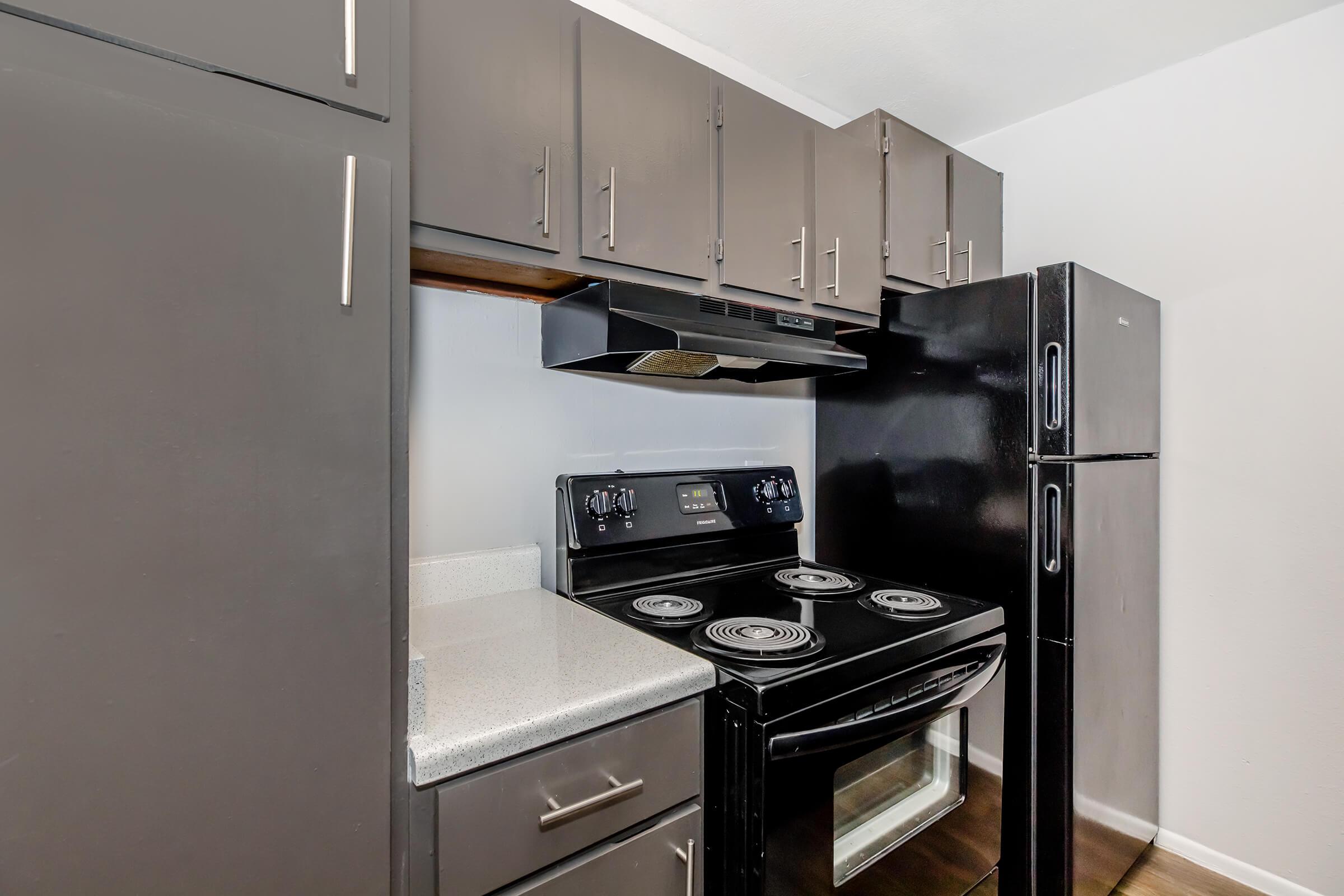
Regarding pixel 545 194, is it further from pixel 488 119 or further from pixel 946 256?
pixel 946 256

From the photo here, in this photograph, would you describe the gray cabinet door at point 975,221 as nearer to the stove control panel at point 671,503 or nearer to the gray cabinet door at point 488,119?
the stove control panel at point 671,503

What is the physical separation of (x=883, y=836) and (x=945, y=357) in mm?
1210

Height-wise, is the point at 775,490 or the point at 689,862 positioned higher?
the point at 775,490

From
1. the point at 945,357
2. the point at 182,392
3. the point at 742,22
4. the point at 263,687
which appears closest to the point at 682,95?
the point at 742,22

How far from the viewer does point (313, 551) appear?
745 mm

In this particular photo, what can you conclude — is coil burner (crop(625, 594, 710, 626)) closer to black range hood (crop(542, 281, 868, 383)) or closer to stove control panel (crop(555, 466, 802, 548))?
stove control panel (crop(555, 466, 802, 548))

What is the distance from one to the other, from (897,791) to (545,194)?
1.44 meters

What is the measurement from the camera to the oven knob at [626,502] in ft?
5.34

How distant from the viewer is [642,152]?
1352mm

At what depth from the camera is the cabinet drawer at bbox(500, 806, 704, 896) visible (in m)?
0.94

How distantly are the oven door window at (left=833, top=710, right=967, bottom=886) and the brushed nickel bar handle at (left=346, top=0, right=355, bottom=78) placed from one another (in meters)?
1.38

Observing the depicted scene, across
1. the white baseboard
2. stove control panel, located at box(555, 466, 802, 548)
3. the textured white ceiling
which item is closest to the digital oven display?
stove control panel, located at box(555, 466, 802, 548)

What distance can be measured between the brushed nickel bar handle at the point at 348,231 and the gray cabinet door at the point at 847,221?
4.00ft

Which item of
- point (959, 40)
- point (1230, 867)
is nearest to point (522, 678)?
point (959, 40)
